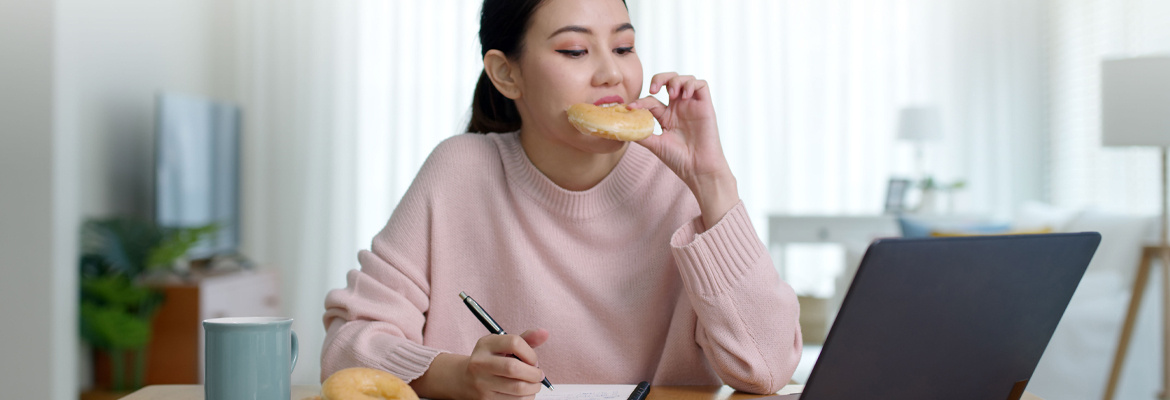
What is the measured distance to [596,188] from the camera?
4.00 feet

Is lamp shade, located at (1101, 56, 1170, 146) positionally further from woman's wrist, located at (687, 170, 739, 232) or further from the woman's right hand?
the woman's right hand

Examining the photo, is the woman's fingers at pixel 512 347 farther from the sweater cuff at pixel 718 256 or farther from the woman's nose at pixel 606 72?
the woman's nose at pixel 606 72

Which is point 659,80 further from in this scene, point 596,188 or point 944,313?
point 944,313

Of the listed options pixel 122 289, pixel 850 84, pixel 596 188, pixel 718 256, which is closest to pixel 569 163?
pixel 596 188

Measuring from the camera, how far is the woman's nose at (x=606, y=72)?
1.11 meters

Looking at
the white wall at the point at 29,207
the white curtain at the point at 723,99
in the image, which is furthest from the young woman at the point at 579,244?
the white curtain at the point at 723,99

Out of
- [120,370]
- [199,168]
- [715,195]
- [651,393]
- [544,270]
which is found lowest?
[120,370]

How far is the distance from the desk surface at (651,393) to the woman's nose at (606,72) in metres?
0.39

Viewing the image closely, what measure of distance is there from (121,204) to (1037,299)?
3419mm

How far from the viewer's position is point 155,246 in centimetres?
306

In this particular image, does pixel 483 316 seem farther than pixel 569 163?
No

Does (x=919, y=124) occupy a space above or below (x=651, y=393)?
above

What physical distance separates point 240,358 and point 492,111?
0.76 metres

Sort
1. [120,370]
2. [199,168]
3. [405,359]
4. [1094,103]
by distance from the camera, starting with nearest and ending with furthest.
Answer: [405,359], [120,370], [199,168], [1094,103]
